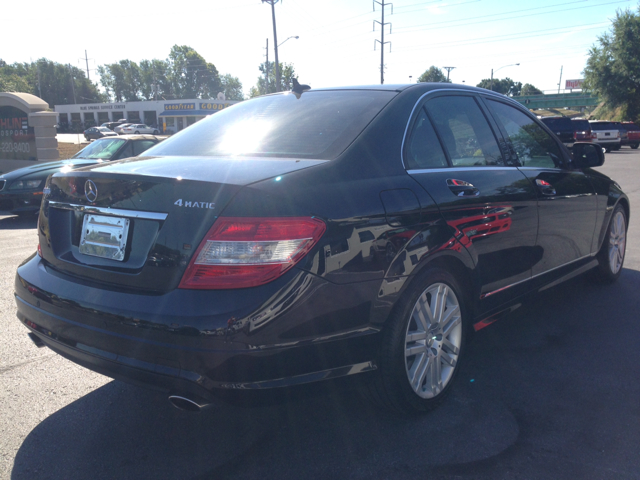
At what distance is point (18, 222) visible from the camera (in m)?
9.58

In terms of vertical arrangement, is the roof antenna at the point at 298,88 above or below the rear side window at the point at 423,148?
above

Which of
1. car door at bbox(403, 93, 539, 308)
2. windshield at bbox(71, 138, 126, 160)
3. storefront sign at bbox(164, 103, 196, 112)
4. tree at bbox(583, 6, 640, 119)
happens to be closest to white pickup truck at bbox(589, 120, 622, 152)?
tree at bbox(583, 6, 640, 119)

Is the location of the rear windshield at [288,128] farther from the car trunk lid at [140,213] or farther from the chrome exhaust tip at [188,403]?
the chrome exhaust tip at [188,403]

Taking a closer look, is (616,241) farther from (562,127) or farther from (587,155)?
(562,127)

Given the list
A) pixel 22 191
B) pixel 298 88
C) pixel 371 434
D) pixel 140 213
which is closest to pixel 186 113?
pixel 22 191

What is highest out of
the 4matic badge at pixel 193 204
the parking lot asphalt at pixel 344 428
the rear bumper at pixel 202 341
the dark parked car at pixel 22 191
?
the 4matic badge at pixel 193 204

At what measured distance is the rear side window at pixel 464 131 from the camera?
3197 mm

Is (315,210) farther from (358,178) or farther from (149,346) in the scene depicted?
(149,346)

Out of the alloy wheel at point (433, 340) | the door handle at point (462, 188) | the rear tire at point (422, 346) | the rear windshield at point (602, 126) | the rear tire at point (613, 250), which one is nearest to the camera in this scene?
the rear tire at point (422, 346)

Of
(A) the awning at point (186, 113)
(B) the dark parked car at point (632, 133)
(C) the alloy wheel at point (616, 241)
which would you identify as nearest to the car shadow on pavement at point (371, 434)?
(C) the alloy wheel at point (616, 241)

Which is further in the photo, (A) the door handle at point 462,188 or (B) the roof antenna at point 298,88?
(B) the roof antenna at point 298,88

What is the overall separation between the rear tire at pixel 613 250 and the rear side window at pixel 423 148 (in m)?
2.70

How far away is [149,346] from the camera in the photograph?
2133mm

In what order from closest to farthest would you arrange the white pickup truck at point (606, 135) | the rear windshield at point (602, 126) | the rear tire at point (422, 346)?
1. the rear tire at point (422, 346)
2. the white pickup truck at point (606, 135)
3. the rear windshield at point (602, 126)
